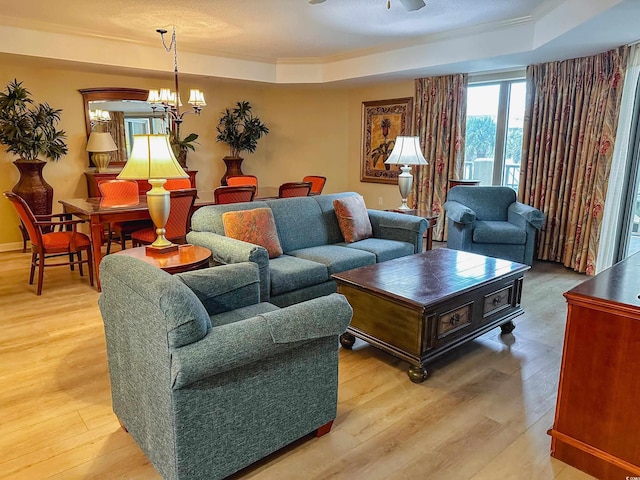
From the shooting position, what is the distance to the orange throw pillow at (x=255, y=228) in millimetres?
3539

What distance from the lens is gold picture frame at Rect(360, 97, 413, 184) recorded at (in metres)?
7.03

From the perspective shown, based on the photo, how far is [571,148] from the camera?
5082 mm

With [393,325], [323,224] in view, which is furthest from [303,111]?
[393,325]

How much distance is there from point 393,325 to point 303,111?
6042 mm

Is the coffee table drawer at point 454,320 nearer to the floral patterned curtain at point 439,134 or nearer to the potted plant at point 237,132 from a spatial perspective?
the floral patterned curtain at point 439,134

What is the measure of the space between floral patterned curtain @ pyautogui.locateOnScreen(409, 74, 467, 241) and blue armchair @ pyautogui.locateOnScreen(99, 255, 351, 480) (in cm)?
474

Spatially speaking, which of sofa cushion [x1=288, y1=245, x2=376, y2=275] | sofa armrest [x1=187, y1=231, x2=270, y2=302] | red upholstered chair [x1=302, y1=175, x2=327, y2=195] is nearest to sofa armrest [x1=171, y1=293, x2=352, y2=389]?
sofa armrest [x1=187, y1=231, x2=270, y2=302]

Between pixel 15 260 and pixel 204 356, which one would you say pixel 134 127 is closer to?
pixel 15 260

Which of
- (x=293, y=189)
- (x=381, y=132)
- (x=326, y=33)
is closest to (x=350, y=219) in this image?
(x=293, y=189)

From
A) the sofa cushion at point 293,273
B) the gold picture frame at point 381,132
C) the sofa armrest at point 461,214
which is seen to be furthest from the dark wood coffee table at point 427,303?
the gold picture frame at point 381,132

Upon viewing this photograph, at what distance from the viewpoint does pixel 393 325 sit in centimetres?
278

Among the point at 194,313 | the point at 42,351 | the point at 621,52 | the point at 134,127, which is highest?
the point at 621,52

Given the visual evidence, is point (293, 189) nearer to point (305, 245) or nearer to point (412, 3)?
point (305, 245)

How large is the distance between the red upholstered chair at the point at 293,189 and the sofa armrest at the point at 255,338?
11.3ft
